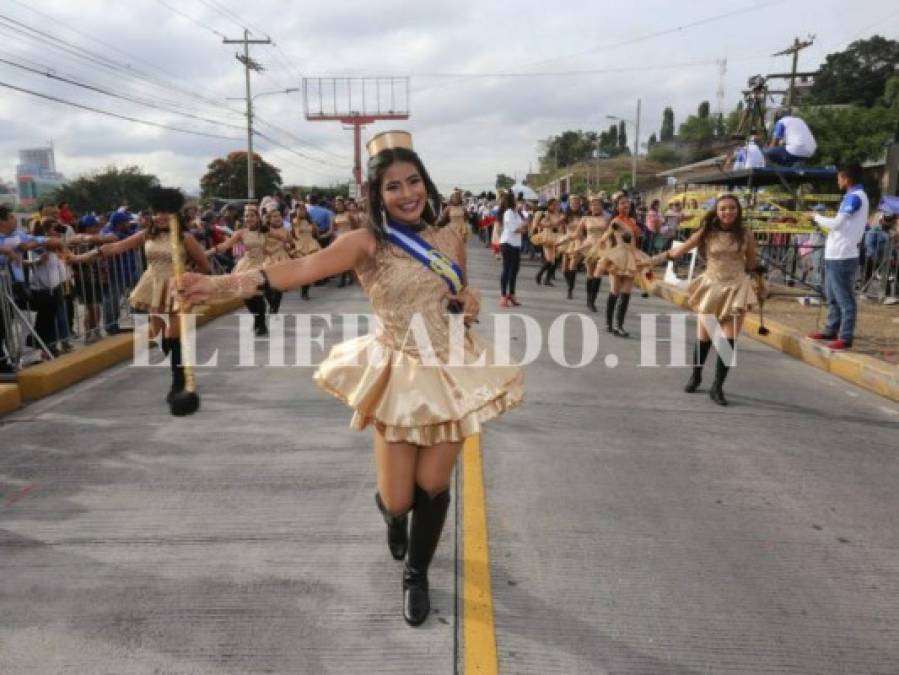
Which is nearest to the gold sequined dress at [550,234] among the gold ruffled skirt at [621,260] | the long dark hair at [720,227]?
the gold ruffled skirt at [621,260]

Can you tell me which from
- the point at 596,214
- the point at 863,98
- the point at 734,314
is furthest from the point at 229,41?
the point at 863,98

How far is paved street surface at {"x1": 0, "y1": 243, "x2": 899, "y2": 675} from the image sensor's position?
2.85 meters

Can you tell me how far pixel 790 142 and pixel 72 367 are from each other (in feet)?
36.4

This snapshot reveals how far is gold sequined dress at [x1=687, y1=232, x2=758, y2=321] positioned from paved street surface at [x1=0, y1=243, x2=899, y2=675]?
913mm

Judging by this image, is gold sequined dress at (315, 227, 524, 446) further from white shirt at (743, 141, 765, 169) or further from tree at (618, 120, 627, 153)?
tree at (618, 120, 627, 153)

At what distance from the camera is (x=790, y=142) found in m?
11.9

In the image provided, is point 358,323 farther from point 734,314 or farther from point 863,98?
point 863,98

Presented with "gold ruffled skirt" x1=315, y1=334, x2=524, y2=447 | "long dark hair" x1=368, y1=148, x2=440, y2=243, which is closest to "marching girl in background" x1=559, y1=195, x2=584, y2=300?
"long dark hair" x1=368, y1=148, x2=440, y2=243

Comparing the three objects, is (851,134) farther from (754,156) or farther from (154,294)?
(154,294)

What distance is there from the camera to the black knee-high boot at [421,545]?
3020 mm

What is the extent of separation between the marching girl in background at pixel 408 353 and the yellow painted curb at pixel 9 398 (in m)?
4.41

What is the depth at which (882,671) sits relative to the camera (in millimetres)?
2750

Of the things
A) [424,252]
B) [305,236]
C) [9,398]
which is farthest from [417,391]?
[305,236]

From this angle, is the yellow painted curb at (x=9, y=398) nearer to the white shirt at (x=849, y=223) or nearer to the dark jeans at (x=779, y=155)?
the white shirt at (x=849, y=223)
